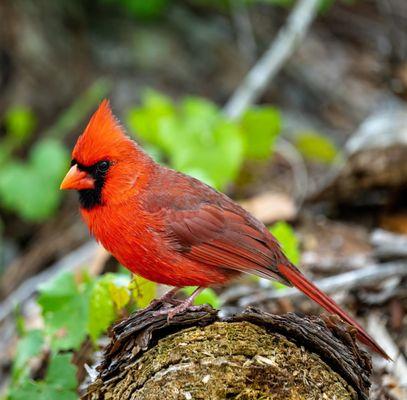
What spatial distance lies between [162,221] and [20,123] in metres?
3.67

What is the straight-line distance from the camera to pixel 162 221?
322 cm

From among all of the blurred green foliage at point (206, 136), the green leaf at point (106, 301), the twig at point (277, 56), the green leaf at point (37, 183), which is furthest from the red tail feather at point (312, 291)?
the green leaf at point (37, 183)

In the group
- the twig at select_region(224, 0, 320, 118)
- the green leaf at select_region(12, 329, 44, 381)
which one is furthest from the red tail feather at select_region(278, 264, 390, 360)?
the twig at select_region(224, 0, 320, 118)

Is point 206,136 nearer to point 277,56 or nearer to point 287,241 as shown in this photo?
point 277,56

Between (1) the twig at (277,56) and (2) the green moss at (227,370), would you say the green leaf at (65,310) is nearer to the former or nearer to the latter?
(2) the green moss at (227,370)

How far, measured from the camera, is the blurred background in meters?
3.53

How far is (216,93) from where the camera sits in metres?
7.48

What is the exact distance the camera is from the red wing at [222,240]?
3.17 m

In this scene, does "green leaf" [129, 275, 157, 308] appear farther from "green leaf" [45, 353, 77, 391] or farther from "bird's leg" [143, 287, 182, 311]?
"green leaf" [45, 353, 77, 391]

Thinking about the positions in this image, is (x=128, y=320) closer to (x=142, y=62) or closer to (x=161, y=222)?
(x=161, y=222)

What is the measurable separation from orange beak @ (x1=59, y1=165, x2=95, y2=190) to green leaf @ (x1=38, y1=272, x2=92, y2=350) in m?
0.43

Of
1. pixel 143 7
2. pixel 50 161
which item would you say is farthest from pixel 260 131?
pixel 143 7

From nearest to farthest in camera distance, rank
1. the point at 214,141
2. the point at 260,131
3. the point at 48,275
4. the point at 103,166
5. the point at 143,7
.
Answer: the point at 103,166
the point at 48,275
the point at 214,141
the point at 260,131
the point at 143,7

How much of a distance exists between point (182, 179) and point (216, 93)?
4.16m
